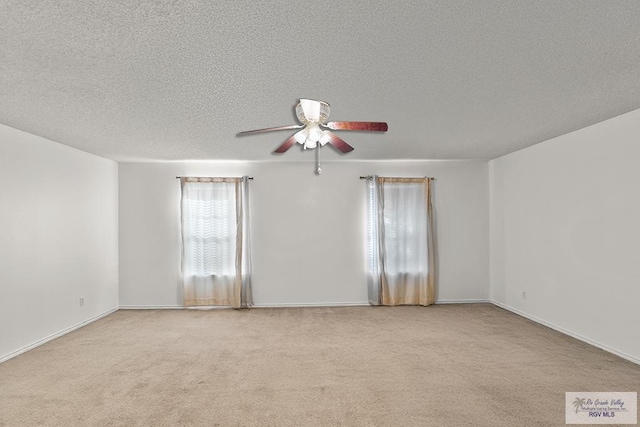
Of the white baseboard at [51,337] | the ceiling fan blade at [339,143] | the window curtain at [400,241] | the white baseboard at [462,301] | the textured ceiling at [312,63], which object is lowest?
the white baseboard at [462,301]

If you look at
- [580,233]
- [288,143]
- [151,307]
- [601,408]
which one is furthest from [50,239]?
[580,233]

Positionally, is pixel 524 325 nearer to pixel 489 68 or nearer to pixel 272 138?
pixel 489 68

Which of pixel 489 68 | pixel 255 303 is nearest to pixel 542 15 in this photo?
pixel 489 68

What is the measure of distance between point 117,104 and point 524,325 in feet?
17.3

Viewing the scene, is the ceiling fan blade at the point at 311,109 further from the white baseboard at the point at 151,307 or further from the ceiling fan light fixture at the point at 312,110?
the white baseboard at the point at 151,307

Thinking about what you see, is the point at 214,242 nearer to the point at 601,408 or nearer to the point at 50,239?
the point at 50,239

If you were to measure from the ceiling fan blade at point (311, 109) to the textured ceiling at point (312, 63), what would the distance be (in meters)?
0.16

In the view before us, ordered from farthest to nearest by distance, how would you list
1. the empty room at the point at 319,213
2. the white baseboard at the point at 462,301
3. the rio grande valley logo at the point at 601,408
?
the white baseboard at the point at 462,301
the rio grande valley logo at the point at 601,408
the empty room at the point at 319,213

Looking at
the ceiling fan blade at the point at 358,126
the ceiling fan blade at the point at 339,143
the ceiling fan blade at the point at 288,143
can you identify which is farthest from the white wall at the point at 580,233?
the ceiling fan blade at the point at 288,143

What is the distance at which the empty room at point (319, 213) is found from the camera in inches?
75.3

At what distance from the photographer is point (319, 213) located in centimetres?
579

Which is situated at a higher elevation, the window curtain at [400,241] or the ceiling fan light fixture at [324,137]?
the ceiling fan light fixture at [324,137]

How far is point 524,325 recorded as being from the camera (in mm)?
4520

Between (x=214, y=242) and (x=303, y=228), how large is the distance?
4.87 feet
